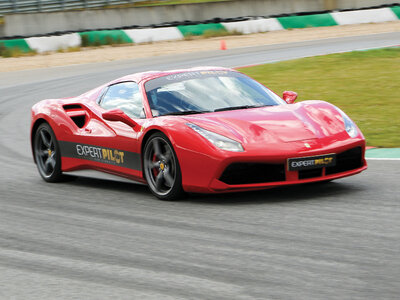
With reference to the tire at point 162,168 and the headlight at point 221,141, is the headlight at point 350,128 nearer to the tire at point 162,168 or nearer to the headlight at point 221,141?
the headlight at point 221,141

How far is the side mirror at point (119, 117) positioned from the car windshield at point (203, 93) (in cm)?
22

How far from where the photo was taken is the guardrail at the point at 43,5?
98.9ft

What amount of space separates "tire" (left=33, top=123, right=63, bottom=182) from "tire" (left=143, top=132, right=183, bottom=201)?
5.46ft

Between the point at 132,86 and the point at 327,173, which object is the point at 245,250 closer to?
the point at 327,173

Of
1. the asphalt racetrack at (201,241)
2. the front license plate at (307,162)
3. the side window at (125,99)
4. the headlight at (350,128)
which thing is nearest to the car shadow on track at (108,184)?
the asphalt racetrack at (201,241)

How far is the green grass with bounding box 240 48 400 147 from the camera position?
34.7 feet

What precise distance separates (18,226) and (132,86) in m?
2.03

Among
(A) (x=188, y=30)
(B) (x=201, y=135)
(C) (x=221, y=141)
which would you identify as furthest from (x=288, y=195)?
(A) (x=188, y=30)

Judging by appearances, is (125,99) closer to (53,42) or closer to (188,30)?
(53,42)

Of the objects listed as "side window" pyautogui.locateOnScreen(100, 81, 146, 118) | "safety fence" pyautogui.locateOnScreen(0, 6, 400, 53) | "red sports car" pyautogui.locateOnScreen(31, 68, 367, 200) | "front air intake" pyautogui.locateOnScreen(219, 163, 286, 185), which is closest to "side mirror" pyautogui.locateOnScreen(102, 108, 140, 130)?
"red sports car" pyautogui.locateOnScreen(31, 68, 367, 200)

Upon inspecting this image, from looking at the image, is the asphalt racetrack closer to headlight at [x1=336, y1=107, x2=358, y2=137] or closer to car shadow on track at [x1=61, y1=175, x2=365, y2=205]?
car shadow on track at [x1=61, y1=175, x2=365, y2=205]

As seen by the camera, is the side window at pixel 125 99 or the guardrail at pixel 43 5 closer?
the side window at pixel 125 99

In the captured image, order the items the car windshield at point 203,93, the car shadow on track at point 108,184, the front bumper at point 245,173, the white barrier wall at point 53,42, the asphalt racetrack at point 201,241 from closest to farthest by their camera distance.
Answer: the asphalt racetrack at point 201,241, the front bumper at point 245,173, the car windshield at point 203,93, the car shadow on track at point 108,184, the white barrier wall at point 53,42

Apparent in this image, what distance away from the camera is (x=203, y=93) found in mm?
7242
